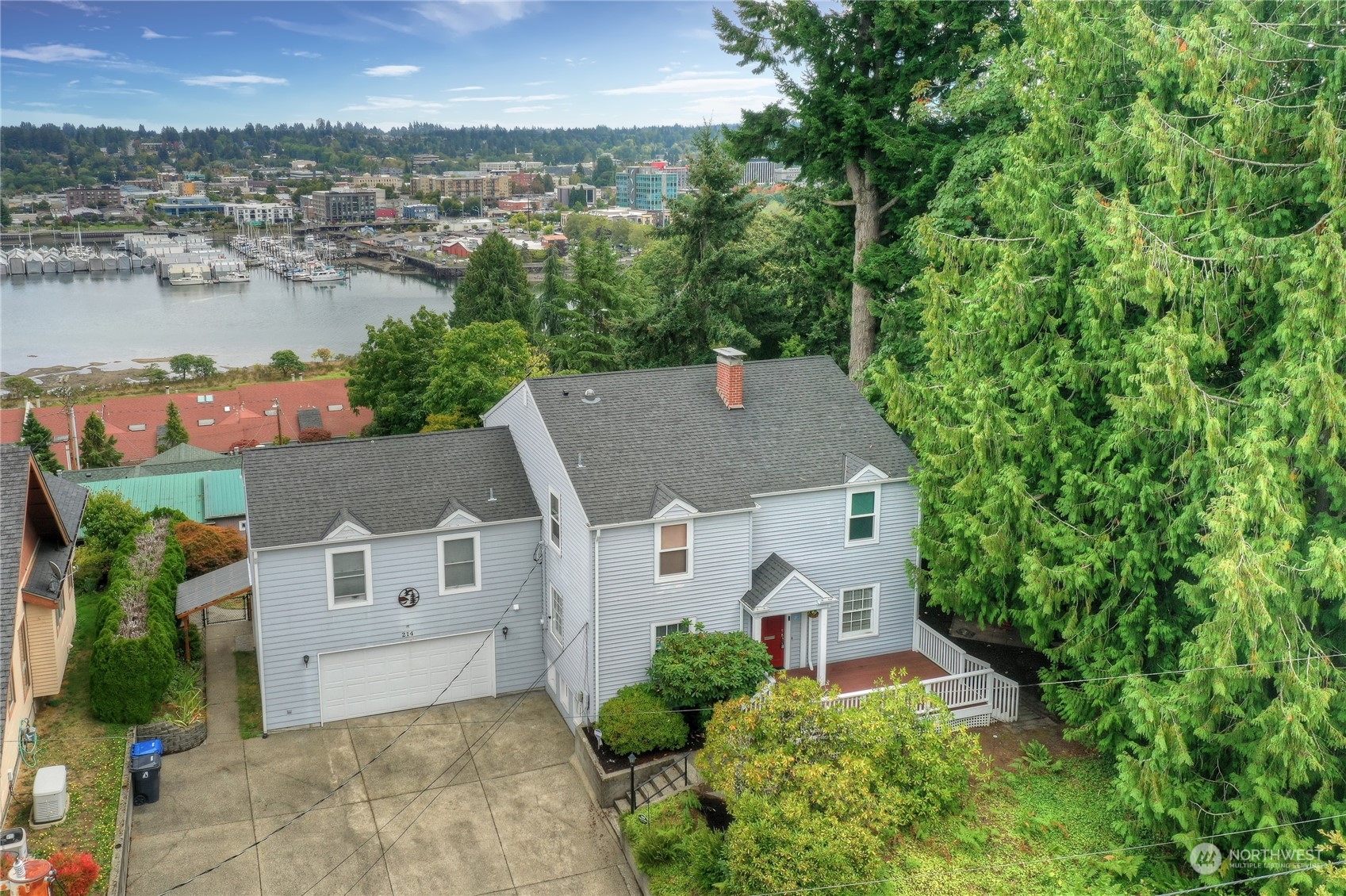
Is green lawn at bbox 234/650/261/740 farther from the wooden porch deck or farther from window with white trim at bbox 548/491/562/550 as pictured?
the wooden porch deck

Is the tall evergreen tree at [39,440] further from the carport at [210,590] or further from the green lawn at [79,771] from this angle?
the green lawn at [79,771]

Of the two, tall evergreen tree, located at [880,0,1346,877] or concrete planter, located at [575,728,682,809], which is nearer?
tall evergreen tree, located at [880,0,1346,877]

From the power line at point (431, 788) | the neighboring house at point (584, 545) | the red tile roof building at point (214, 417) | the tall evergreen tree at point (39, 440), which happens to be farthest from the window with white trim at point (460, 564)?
the red tile roof building at point (214, 417)

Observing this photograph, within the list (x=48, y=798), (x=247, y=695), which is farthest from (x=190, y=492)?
(x=48, y=798)

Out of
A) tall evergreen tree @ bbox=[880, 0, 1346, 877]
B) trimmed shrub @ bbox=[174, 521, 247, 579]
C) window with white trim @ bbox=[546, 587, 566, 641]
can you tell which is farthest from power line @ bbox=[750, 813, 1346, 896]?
trimmed shrub @ bbox=[174, 521, 247, 579]

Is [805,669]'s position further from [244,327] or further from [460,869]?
[244,327]

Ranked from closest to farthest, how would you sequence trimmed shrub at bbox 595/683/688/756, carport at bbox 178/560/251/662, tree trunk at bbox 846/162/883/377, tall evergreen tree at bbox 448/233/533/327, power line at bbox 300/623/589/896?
power line at bbox 300/623/589/896 → trimmed shrub at bbox 595/683/688/756 → carport at bbox 178/560/251/662 → tree trunk at bbox 846/162/883/377 → tall evergreen tree at bbox 448/233/533/327
